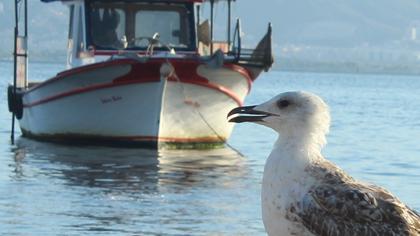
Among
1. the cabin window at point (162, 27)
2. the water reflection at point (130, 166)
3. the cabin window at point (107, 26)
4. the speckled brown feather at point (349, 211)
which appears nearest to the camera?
the speckled brown feather at point (349, 211)

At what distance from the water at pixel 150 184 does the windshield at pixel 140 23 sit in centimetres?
182

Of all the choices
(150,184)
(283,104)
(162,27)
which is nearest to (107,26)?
(162,27)

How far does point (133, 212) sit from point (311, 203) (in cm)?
698

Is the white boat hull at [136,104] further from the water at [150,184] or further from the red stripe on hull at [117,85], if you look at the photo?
the water at [150,184]

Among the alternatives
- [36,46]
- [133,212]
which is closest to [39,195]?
[133,212]

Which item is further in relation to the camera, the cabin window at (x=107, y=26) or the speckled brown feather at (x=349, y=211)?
the cabin window at (x=107, y=26)

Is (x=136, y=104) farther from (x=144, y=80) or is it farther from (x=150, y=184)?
(x=150, y=184)

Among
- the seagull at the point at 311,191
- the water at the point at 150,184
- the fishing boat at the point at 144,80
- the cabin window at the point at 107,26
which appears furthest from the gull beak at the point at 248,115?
the cabin window at the point at 107,26

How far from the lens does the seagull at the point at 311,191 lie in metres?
8.38

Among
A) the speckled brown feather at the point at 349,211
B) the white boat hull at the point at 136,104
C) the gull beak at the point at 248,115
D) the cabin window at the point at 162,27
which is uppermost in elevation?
the gull beak at the point at 248,115

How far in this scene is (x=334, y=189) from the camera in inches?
335

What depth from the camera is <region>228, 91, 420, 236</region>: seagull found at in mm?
8375

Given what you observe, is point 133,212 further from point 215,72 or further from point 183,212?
point 215,72

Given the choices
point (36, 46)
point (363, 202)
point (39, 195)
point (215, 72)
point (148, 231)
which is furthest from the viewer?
point (36, 46)
